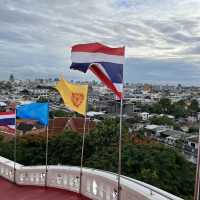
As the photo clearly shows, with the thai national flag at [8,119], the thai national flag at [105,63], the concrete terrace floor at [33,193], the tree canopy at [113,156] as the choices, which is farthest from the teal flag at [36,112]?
the tree canopy at [113,156]

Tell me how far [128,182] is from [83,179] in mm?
1471

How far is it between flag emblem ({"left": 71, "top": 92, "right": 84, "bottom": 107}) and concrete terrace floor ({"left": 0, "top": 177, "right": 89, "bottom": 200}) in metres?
1.87

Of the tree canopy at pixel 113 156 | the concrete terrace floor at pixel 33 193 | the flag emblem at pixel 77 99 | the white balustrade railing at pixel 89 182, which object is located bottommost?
the tree canopy at pixel 113 156

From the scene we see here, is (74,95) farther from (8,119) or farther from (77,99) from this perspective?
(8,119)

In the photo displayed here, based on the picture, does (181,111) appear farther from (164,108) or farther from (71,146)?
(71,146)

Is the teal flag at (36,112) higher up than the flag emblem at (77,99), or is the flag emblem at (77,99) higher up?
the flag emblem at (77,99)

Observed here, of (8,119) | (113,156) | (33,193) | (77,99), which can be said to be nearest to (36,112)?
(8,119)

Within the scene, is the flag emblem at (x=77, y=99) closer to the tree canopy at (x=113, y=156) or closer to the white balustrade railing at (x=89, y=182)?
the white balustrade railing at (x=89, y=182)

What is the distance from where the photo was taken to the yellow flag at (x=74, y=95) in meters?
6.66

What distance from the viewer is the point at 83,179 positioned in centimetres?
669

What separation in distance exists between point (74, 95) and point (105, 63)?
4.91 ft

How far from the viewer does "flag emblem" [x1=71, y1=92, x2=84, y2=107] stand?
264 inches

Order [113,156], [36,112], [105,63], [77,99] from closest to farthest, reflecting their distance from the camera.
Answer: [105,63]
[77,99]
[36,112]
[113,156]

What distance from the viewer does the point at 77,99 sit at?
6770 mm
